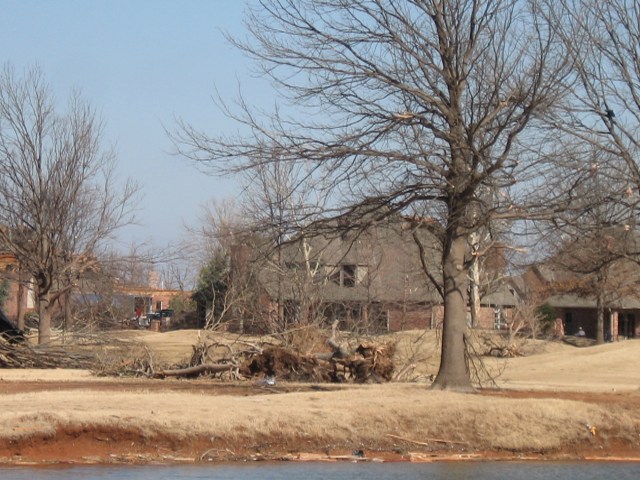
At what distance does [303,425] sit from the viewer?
50.5 ft

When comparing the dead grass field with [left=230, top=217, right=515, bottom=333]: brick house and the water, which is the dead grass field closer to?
the water

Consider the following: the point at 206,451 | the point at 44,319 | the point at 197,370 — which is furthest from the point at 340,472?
the point at 44,319

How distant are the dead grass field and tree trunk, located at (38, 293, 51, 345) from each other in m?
10.8

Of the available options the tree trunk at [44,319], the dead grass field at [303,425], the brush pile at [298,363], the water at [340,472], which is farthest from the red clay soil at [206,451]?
the tree trunk at [44,319]

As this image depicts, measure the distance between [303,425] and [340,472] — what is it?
211 centimetres

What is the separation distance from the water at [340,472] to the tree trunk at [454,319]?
4466mm

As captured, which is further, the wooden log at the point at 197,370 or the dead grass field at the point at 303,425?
the wooden log at the point at 197,370

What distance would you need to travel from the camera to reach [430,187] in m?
18.0

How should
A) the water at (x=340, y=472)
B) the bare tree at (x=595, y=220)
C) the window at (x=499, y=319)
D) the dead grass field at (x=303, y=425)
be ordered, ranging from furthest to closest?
the window at (x=499, y=319) → the bare tree at (x=595, y=220) → the dead grass field at (x=303, y=425) → the water at (x=340, y=472)

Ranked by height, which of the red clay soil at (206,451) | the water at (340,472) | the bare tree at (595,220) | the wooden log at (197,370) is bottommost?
the water at (340,472)

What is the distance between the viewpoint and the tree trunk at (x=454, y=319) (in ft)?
62.1

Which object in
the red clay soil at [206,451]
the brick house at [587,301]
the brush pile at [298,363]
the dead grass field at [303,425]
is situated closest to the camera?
the red clay soil at [206,451]

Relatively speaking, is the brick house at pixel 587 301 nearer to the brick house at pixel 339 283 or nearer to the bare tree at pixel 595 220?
the brick house at pixel 339 283

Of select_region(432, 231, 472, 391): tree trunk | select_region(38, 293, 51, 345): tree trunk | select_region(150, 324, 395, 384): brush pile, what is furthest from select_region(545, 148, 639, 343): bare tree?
select_region(38, 293, 51, 345): tree trunk
